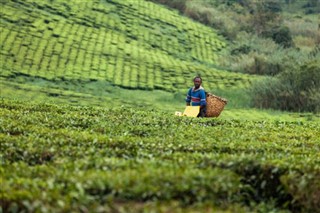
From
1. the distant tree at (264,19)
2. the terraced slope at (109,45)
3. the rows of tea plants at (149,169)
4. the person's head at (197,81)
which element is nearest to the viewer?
the rows of tea plants at (149,169)

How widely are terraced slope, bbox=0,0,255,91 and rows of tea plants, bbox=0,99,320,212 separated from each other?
2203cm

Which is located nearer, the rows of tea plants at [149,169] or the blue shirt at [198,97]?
the rows of tea plants at [149,169]

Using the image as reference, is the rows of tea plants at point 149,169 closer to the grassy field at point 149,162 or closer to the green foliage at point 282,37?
the grassy field at point 149,162

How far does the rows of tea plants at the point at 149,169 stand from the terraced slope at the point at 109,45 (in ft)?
72.3

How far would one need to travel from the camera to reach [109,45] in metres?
40.2

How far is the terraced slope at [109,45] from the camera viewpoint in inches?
1366

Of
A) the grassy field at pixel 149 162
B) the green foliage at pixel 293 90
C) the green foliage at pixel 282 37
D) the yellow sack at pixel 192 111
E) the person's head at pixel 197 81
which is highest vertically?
the grassy field at pixel 149 162

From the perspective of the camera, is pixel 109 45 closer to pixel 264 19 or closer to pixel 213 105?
pixel 264 19

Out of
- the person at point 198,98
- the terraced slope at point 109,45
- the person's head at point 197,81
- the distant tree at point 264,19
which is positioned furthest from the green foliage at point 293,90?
the distant tree at point 264,19

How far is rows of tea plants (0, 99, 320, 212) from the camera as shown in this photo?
6.35 m

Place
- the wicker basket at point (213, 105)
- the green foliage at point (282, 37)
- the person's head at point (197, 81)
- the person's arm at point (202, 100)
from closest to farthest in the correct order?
the person's head at point (197, 81), the person's arm at point (202, 100), the wicker basket at point (213, 105), the green foliage at point (282, 37)

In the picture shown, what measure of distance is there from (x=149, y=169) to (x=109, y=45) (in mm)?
33696

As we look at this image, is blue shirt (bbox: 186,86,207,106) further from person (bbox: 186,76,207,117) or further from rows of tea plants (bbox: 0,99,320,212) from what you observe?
rows of tea plants (bbox: 0,99,320,212)

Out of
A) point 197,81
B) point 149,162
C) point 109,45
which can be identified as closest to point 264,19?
point 109,45
